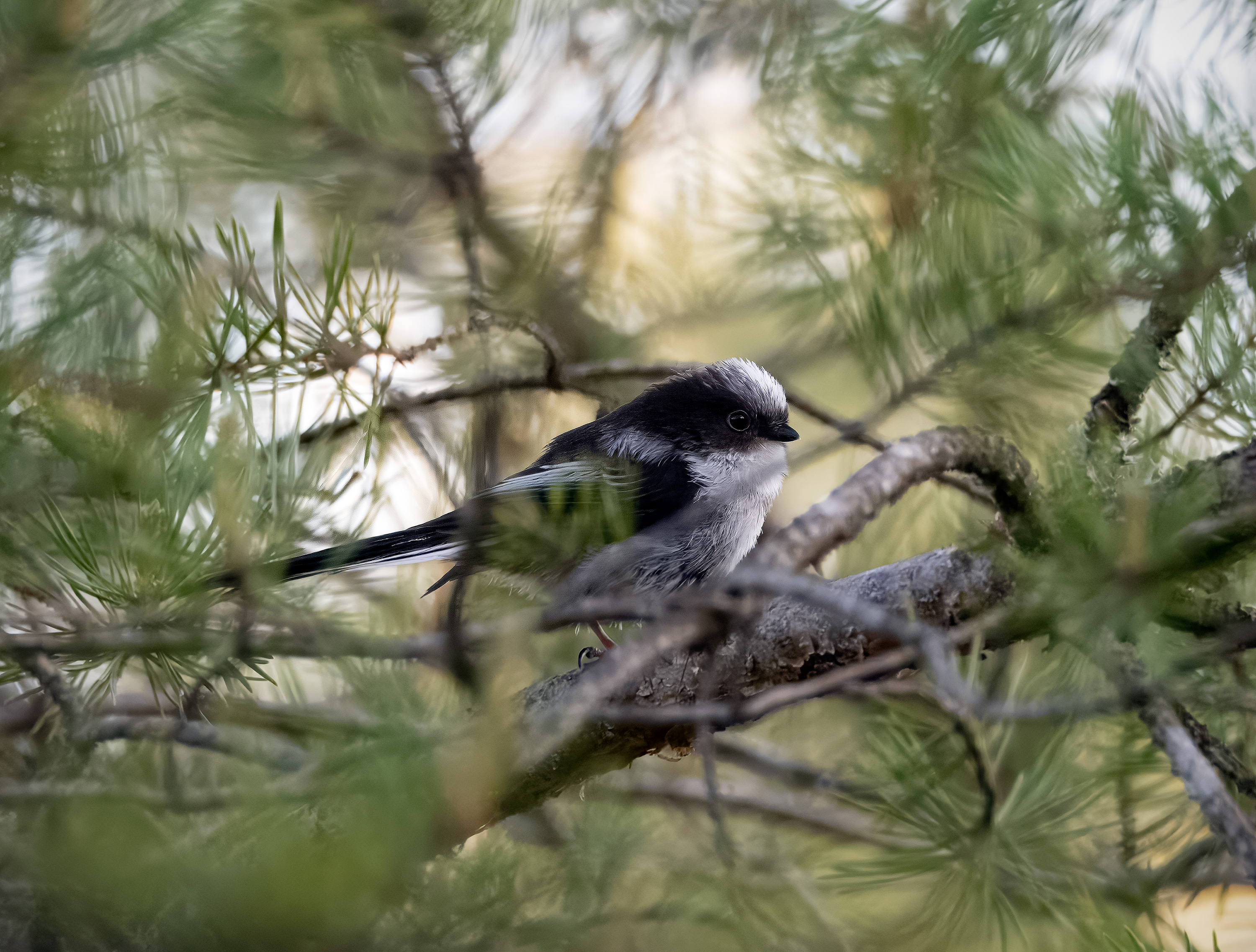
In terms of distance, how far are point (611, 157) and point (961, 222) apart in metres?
1.82

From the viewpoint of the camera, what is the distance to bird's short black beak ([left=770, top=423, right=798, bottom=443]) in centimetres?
286

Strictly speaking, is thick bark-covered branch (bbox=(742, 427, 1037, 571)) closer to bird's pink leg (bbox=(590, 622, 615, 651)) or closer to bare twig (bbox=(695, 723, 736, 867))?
bare twig (bbox=(695, 723, 736, 867))

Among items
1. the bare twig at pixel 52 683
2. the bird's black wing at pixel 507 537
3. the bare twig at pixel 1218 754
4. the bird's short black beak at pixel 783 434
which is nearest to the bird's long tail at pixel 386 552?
the bird's black wing at pixel 507 537

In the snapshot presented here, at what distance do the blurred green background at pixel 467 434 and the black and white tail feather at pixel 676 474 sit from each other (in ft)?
0.48

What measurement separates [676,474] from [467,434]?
89cm

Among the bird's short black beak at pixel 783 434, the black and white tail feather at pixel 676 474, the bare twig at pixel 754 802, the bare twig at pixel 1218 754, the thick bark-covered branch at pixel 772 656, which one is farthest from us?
the bird's short black beak at pixel 783 434

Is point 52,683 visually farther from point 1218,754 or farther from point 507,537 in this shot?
point 1218,754

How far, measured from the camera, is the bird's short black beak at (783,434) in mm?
2863

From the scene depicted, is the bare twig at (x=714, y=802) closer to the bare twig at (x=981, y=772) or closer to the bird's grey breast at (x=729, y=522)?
the bare twig at (x=981, y=772)

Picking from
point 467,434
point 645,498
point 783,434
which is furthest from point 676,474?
point 467,434

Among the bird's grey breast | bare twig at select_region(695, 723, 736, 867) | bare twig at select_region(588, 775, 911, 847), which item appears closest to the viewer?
bare twig at select_region(695, 723, 736, 867)

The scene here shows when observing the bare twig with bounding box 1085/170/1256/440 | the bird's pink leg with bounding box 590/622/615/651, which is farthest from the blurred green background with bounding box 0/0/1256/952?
the bird's pink leg with bounding box 590/622/615/651

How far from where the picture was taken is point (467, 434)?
1979 millimetres

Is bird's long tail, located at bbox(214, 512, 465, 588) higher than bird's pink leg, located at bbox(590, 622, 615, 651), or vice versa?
bird's long tail, located at bbox(214, 512, 465, 588)
